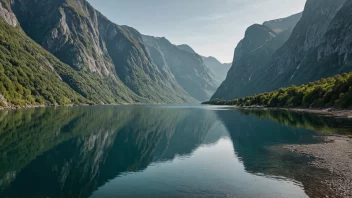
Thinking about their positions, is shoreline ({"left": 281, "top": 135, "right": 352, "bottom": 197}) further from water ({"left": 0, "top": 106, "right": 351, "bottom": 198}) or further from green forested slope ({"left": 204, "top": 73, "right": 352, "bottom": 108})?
green forested slope ({"left": 204, "top": 73, "right": 352, "bottom": 108})

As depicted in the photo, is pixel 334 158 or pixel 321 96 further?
pixel 321 96

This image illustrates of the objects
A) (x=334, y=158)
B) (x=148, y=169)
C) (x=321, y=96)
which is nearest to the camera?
(x=334, y=158)

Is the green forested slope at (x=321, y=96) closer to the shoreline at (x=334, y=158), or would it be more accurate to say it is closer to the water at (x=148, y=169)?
the water at (x=148, y=169)

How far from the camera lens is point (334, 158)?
35.0 m

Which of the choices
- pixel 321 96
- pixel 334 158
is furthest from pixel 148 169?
pixel 321 96

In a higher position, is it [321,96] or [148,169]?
[321,96]

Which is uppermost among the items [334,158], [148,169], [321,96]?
[321,96]

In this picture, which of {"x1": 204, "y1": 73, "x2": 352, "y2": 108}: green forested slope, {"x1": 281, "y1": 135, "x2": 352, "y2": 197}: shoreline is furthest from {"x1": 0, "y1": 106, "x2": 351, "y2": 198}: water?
{"x1": 204, "y1": 73, "x2": 352, "y2": 108}: green forested slope

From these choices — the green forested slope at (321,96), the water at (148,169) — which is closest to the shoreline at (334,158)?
the water at (148,169)

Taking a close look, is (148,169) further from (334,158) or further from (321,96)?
(321,96)

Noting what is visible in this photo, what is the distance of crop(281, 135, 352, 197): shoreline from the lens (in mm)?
24822

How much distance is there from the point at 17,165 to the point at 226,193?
26997 mm

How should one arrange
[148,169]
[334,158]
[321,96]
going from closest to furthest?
[334,158], [148,169], [321,96]

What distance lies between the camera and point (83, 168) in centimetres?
3516
